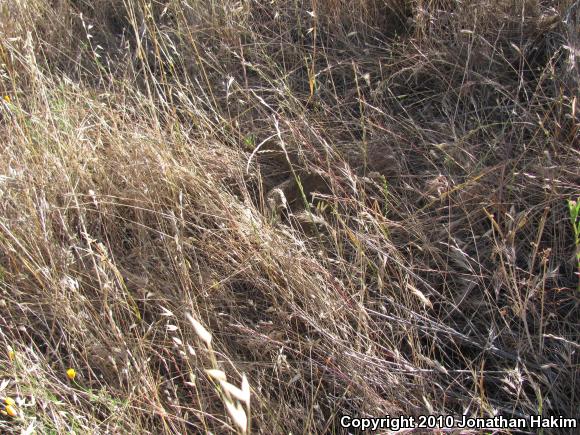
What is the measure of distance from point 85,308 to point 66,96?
943 millimetres

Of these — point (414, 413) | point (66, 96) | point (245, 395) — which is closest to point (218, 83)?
point (66, 96)

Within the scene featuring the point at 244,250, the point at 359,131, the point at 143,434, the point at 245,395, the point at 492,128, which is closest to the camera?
the point at 245,395

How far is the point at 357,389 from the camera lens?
1.35 meters

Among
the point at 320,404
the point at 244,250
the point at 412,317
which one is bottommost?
the point at 320,404

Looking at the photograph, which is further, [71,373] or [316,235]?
[316,235]

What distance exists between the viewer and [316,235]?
1695mm

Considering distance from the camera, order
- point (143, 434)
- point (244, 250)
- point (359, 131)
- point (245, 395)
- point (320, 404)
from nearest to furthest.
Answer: point (245, 395), point (143, 434), point (320, 404), point (244, 250), point (359, 131)

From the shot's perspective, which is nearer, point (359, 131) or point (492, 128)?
point (492, 128)

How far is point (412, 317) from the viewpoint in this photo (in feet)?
4.80

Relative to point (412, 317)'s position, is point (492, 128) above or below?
above

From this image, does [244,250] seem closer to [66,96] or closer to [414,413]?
[414,413]

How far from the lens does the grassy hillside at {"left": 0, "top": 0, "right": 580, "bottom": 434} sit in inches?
53.8

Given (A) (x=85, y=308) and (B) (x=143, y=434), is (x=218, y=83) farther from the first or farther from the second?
(B) (x=143, y=434)

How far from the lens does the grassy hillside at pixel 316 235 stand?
1.37 meters
